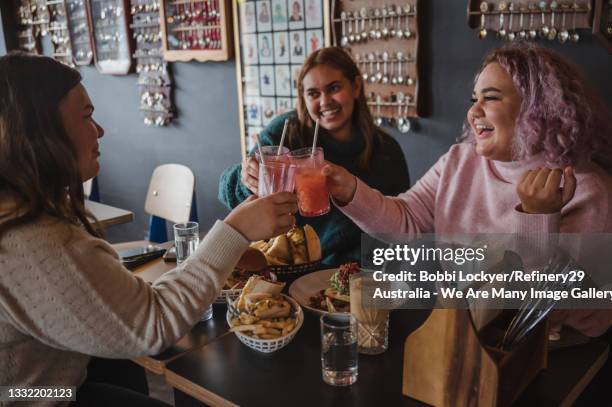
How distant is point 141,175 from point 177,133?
2.28ft

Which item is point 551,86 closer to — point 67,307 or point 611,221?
point 611,221

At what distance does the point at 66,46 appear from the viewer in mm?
4922

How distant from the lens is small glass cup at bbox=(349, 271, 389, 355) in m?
1.23

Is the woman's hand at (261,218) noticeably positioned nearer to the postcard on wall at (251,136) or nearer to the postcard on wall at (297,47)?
the postcard on wall at (297,47)

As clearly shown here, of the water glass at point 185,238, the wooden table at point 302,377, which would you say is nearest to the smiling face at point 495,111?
the wooden table at point 302,377

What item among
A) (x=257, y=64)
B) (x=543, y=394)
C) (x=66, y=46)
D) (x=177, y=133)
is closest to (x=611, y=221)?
(x=543, y=394)

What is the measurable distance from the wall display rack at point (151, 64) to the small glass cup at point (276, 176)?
2901 mm

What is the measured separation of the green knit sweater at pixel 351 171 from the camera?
227 centimetres

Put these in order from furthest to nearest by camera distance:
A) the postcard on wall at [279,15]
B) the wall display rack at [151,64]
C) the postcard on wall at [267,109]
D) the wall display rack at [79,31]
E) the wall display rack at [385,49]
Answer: the wall display rack at [79,31] < the wall display rack at [151,64] < the postcard on wall at [267,109] < the postcard on wall at [279,15] < the wall display rack at [385,49]

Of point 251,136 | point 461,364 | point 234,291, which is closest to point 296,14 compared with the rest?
point 251,136

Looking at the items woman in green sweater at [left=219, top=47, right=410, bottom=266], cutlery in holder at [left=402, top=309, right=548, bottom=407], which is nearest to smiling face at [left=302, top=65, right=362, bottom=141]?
woman in green sweater at [left=219, top=47, right=410, bottom=266]

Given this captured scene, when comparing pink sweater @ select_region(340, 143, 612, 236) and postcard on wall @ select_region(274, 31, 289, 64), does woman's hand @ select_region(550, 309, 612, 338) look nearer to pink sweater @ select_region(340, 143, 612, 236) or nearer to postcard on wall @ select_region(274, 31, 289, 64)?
pink sweater @ select_region(340, 143, 612, 236)

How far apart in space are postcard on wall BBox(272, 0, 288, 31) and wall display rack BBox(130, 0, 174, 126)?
44.2 inches

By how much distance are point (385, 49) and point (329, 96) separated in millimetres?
703
